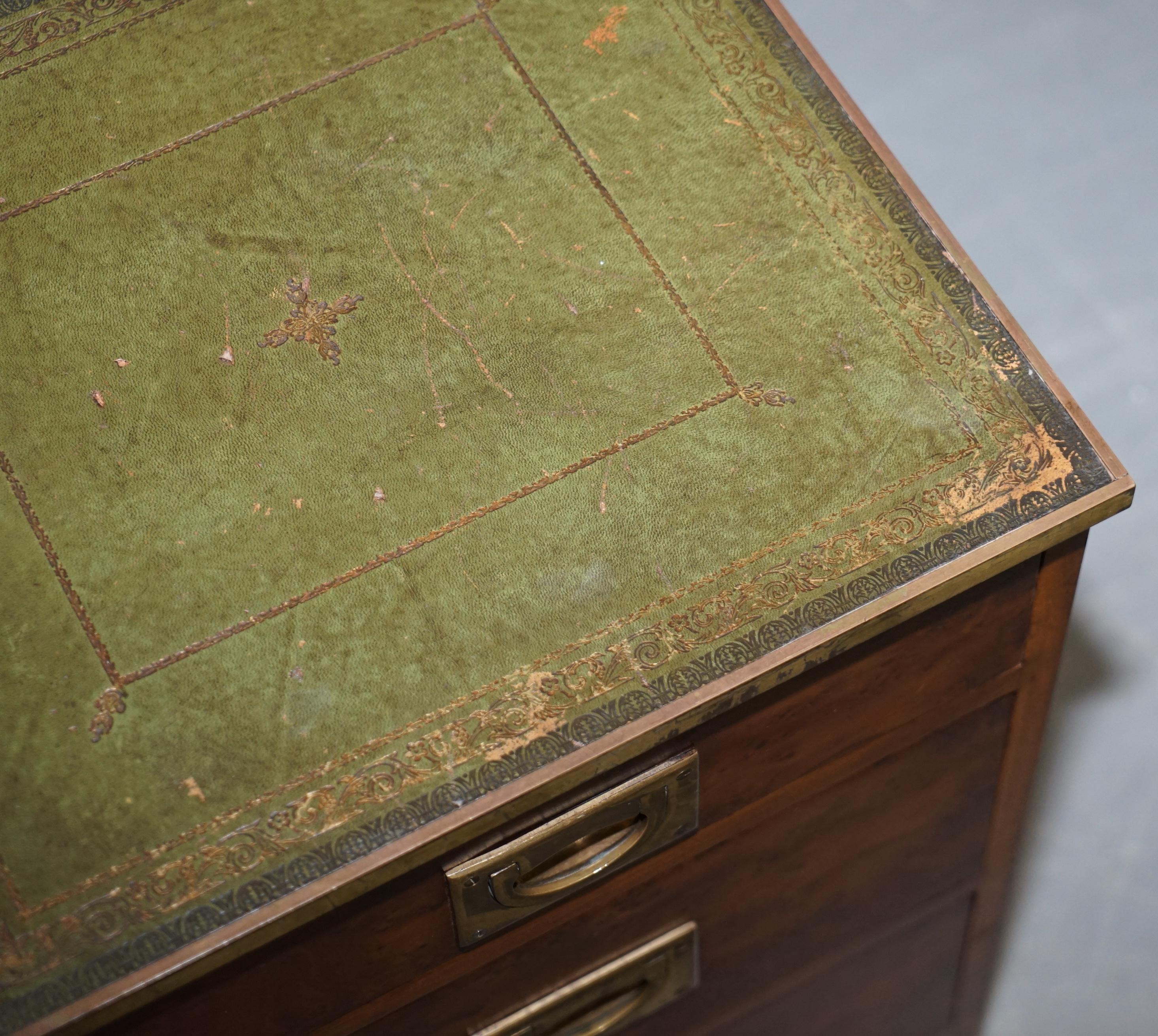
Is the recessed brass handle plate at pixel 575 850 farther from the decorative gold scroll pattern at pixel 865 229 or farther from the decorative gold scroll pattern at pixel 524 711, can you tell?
the decorative gold scroll pattern at pixel 865 229

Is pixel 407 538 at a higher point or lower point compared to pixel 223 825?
higher

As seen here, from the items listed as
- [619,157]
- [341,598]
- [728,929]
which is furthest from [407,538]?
[728,929]

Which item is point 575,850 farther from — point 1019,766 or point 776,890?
point 1019,766

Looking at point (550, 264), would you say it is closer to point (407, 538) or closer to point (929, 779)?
point (407, 538)

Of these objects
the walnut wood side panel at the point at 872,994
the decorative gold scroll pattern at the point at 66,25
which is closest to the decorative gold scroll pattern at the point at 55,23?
the decorative gold scroll pattern at the point at 66,25

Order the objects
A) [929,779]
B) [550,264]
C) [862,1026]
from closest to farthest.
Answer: [550,264], [929,779], [862,1026]

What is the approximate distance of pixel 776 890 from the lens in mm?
1168

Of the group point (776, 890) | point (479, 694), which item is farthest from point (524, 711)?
point (776, 890)

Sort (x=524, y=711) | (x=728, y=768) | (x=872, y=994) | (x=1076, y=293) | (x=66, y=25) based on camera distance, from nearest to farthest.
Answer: (x=524, y=711)
(x=728, y=768)
(x=66, y=25)
(x=872, y=994)
(x=1076, y=293)

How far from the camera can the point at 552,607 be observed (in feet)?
2.99

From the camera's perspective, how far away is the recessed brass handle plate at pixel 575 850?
93 cm

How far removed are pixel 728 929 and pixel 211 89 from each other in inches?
29.3

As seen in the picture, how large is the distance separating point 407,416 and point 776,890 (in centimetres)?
49

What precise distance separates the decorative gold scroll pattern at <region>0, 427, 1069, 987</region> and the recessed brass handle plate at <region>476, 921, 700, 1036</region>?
1.07 feet
